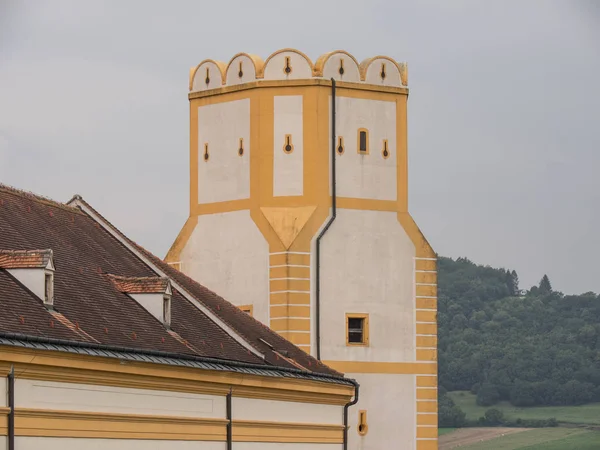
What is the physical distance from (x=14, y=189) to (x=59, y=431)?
865 centimetres

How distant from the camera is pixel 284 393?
43.9 m

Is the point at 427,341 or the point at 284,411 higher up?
the point at 427,341

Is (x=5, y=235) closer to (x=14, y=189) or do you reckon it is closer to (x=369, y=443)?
(x=14, y=189)

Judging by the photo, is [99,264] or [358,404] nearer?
[99,264]

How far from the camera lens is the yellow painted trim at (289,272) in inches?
2420

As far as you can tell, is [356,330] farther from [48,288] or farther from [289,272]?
[48,288]

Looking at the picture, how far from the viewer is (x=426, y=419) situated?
6353 centimetres

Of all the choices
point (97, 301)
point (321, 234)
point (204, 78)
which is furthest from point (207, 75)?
point (97, 301)

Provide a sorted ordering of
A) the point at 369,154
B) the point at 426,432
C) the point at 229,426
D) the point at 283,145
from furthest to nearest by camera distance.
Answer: the point at 369,154 → the point at 426,432 → the point at 283,145 → the point at 229,426

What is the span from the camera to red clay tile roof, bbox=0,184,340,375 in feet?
116

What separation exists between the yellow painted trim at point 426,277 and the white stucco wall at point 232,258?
4.95 meters

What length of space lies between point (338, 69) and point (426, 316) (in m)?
8.09

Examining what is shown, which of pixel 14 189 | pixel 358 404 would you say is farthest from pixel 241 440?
pixel 358 404

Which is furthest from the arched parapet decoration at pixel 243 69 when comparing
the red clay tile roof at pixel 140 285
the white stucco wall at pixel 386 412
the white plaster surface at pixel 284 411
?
the red clay tile roof at pixel 140 285
